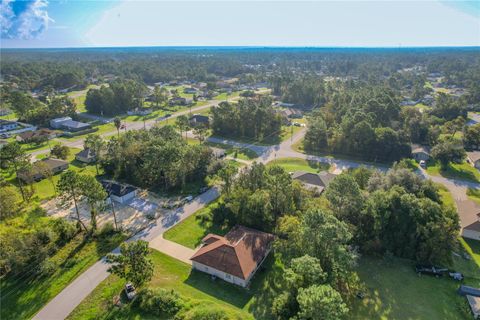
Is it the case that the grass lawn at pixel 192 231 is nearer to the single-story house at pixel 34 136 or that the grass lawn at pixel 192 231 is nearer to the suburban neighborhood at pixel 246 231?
the suburban neighborhood at pixel 246 231

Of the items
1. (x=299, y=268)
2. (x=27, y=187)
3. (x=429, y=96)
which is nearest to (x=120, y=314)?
(x=299, y=268)

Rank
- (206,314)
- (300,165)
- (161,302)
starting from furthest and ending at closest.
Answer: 1. (300,165)
2. (161,302)
3. (206,314)

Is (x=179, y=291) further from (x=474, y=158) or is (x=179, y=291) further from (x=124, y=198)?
(x=474, y=158)

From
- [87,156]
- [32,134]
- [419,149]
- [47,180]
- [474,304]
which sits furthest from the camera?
[32,134]

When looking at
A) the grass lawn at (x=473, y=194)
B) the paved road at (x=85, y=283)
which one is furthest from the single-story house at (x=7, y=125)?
the grass lawn at (x=473, y=194)

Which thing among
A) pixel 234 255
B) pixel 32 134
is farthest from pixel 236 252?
pixel 32 134
